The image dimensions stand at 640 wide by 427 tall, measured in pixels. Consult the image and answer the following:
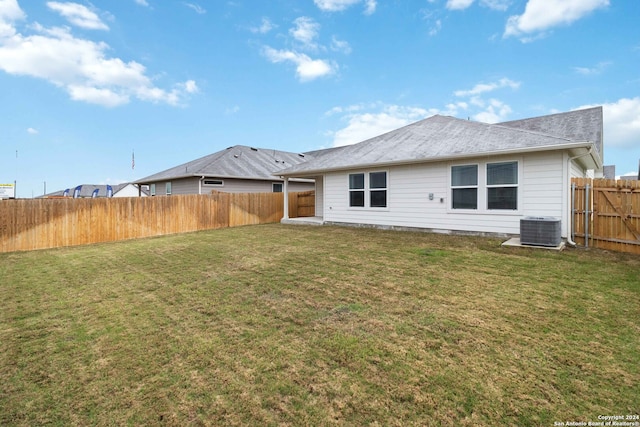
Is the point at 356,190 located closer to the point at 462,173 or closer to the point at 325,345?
the point at 462,173

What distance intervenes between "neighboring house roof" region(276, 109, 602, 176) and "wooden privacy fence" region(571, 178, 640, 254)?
43.0 inches

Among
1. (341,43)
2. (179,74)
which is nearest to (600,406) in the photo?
(341,43)

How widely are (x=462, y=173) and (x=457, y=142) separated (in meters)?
1.28

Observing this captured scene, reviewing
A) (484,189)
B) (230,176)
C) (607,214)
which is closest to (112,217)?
(230,176)

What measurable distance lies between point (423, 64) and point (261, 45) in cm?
872

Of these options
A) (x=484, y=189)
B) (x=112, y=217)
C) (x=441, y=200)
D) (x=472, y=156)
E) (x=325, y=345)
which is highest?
(x=472, y=156)

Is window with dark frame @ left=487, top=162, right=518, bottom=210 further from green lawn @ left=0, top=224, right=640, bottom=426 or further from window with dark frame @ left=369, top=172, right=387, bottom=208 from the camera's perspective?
window with dark frame @ left=369, top=172, right=387, bottom=208

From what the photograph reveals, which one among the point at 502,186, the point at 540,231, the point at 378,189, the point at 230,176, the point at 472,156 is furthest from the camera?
the point at 230,176

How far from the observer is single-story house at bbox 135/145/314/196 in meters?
17.8

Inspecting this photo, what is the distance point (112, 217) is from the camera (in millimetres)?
11414

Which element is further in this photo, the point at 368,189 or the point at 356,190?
the point at 356,190

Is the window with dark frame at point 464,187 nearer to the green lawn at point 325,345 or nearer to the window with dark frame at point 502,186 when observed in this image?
the window with dark frame at point 502,186

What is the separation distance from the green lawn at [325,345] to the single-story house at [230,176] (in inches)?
487

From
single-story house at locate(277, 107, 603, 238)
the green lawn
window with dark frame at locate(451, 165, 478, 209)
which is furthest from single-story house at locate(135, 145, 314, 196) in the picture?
the green lawn
